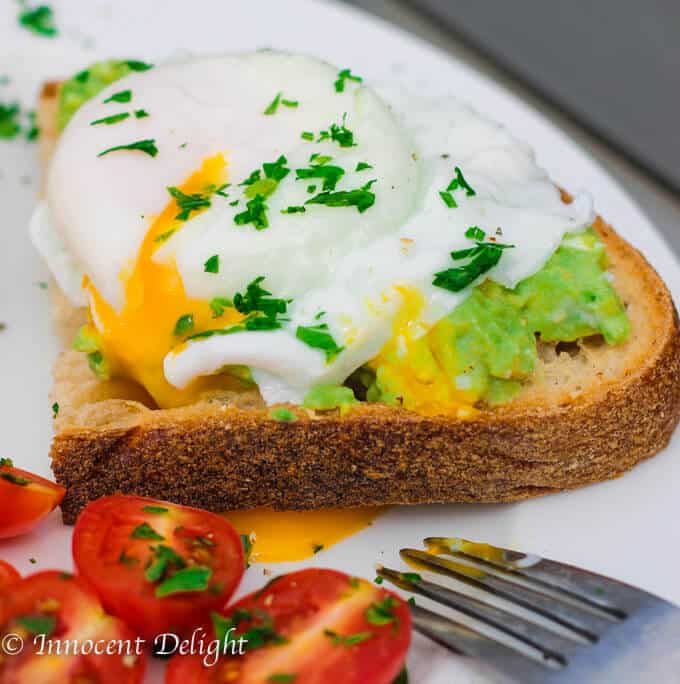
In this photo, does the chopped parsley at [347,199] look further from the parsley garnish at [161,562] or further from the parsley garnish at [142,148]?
the parsley garnish at [161,562]

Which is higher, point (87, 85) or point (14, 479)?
point (87, 85)

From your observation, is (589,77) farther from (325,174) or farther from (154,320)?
(154,320)

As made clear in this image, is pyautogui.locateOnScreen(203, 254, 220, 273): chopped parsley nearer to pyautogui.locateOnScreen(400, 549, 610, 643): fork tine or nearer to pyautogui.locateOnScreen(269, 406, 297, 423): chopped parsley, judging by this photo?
pyautogui.locateOnScreen(269, 406, 297, 423): chopped parsley

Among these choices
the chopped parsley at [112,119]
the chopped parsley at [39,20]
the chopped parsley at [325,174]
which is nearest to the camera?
the chopped parsley at [325,174]

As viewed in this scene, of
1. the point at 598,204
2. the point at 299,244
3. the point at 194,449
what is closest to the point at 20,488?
the point at 194,449

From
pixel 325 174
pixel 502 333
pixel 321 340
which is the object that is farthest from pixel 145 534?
pixel 325 174

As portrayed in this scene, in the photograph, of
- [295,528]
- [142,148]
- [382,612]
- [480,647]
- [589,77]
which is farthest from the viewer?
[589,77]

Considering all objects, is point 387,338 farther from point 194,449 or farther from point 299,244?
point 194,449

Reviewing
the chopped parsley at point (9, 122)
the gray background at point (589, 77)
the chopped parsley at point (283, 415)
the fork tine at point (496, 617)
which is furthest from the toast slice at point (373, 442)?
the gray background at point (589, 77)
